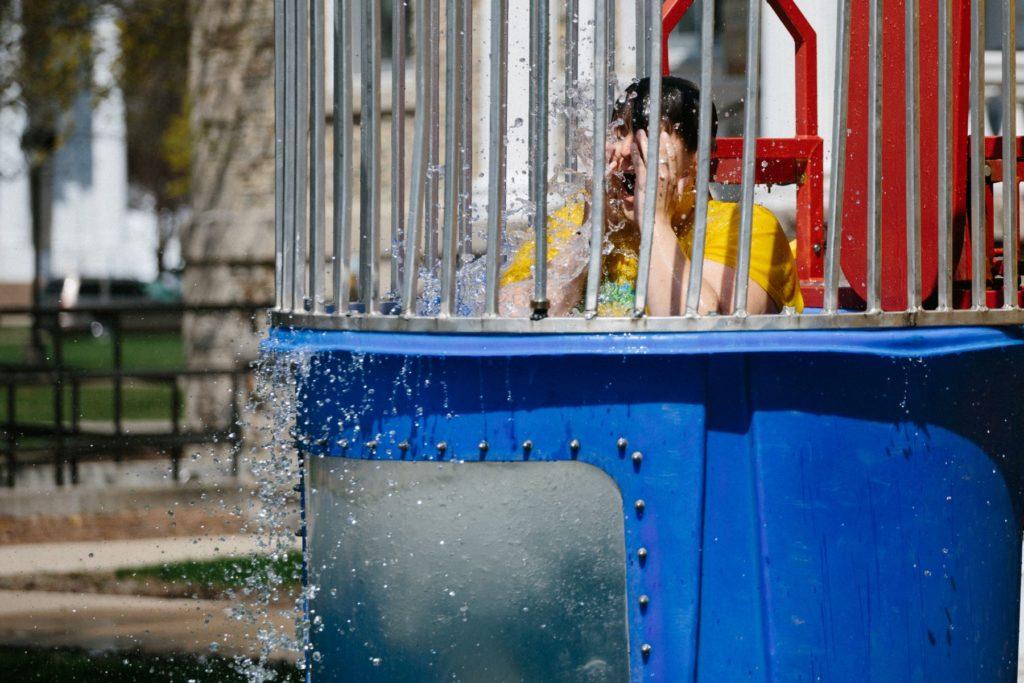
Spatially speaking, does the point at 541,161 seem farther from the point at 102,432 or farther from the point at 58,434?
the point at 102,432

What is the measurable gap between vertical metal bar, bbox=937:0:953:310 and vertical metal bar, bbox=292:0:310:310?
1218 mm

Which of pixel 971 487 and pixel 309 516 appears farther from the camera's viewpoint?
pixel 309 516

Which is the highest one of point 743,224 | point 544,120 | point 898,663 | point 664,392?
point 544,120

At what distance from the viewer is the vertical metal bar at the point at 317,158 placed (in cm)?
279

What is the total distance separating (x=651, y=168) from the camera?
7.95 feet

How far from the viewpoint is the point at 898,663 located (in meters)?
2.47

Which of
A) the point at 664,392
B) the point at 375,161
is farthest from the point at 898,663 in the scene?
the point at 375,161

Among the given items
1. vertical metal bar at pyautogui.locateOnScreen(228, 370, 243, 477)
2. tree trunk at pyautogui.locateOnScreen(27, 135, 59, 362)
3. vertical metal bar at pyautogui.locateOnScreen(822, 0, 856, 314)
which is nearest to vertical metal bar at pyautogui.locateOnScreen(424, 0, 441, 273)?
vertical metal bar at pyautogui.locateOnScreen(822, 0, 856, 314)

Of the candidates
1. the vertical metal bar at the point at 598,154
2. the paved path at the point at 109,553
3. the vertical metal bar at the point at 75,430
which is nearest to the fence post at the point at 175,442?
the vertical metal bar at the point at 75,430

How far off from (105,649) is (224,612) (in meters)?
0.72

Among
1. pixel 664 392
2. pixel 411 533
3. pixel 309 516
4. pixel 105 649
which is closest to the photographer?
pixel 664 392

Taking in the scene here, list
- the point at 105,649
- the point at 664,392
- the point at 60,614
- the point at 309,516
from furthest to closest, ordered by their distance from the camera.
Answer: the point at 60,614
the point at 105,649
the point at 309,516
the point at 664,392

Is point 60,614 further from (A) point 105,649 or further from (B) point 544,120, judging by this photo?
(B) point 544,120

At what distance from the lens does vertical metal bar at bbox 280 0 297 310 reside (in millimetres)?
2887
